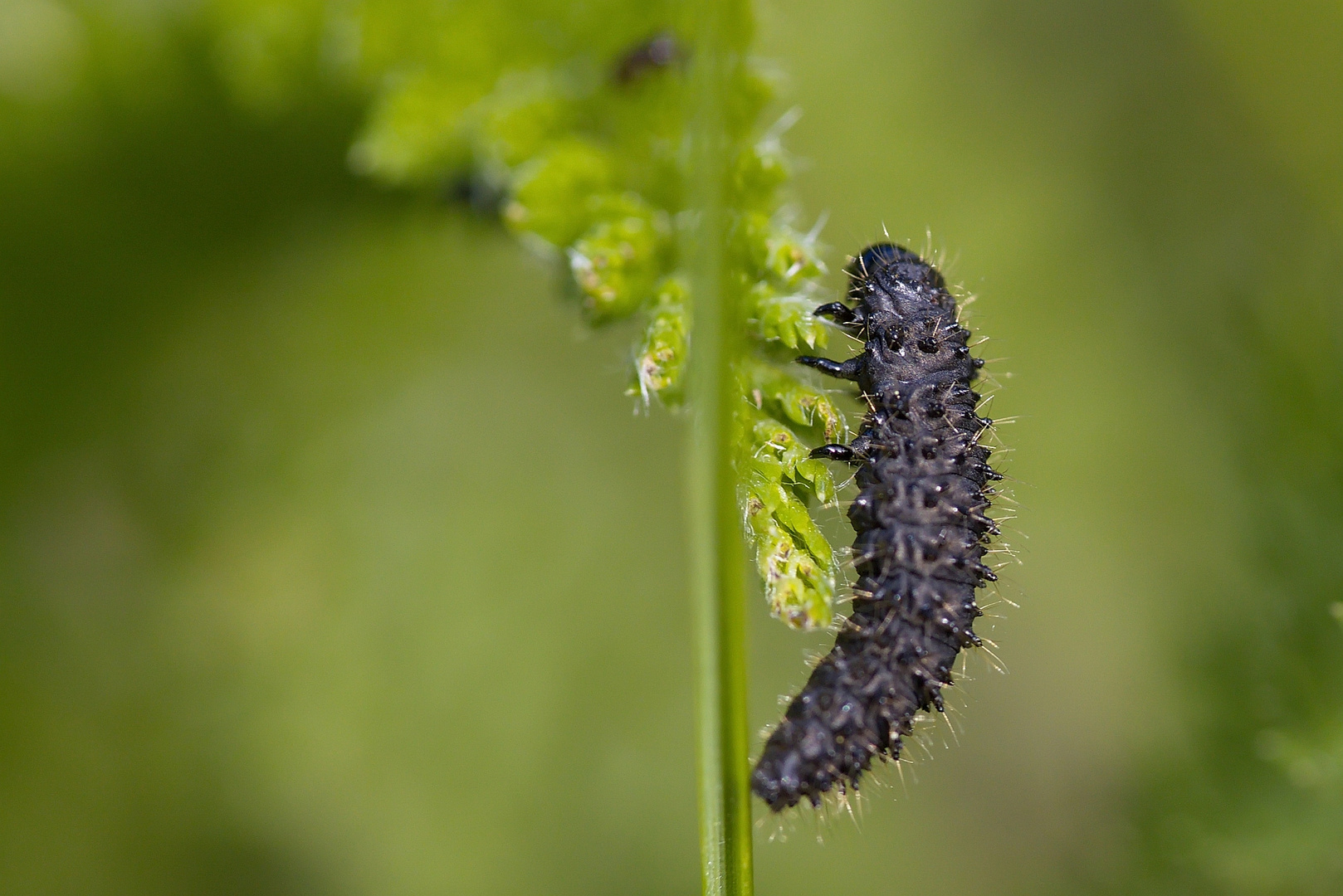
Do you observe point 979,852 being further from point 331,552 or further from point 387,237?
point 387,237

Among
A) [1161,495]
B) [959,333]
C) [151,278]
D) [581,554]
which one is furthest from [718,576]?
[1161,495]

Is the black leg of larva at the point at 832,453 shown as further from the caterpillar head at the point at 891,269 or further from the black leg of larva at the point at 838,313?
the caterpillar head at the point at 891,269

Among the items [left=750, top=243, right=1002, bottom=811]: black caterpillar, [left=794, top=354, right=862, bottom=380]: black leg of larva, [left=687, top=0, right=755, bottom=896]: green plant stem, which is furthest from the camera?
[left=794, top=354, right=862, bottom=380]: black leg of larva

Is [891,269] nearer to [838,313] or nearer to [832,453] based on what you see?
[838,313]

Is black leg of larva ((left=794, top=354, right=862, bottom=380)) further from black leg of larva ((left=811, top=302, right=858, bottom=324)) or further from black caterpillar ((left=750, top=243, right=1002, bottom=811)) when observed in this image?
black leg of larva ((left=811, top=302, right=858, bottom=324))

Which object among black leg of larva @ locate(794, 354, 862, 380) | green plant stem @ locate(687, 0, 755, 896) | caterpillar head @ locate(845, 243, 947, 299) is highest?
caterpillar head @ locate(845, 243, 947, 299)

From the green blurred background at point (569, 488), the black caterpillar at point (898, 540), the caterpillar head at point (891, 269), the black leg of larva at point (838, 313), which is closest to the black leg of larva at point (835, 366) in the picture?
the black caterpillar at point (898, 540)

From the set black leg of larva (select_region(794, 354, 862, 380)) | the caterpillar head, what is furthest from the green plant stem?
the caterpillar head
